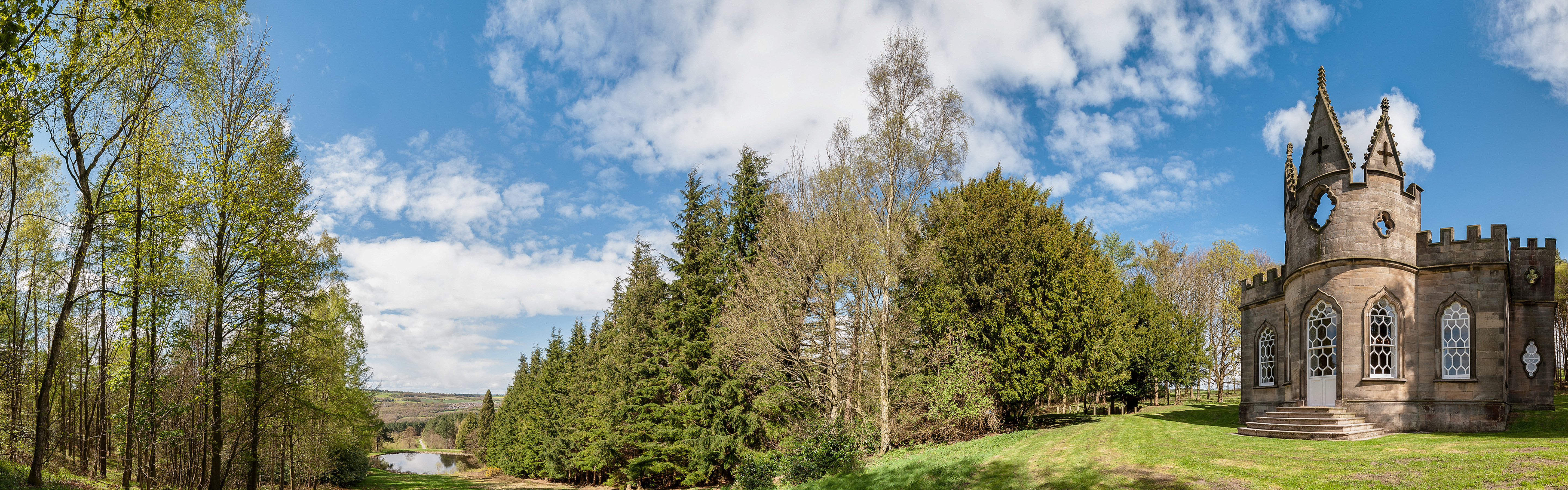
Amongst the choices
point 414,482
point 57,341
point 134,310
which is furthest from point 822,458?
point 414,482

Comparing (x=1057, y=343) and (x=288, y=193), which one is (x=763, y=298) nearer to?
(x=1057, y=343)

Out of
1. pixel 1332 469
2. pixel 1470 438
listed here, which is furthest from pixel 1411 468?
pixel 1470 438

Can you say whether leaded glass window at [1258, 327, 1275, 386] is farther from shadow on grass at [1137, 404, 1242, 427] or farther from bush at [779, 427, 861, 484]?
bush at [779, 427, 861, 484]

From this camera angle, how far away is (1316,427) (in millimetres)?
15484

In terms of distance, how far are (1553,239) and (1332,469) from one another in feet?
42.2

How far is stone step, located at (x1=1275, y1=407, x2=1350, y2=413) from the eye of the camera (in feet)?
53.2

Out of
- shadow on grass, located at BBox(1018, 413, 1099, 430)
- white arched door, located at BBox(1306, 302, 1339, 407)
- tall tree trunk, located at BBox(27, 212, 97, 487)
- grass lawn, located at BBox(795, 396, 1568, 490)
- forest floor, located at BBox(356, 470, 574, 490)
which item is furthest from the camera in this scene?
forest floor, located at BBox(356, 470, 574, 490)

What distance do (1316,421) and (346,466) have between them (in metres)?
43.6

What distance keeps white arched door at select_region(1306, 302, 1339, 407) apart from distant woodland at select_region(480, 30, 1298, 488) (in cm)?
542

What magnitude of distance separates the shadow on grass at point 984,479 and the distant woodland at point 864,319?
5.41ft

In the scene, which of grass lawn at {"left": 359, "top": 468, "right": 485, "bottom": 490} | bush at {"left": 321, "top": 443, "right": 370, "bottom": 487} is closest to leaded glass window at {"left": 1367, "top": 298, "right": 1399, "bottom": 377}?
bush at {"left": 321, "top": 443, "right": 370, "bottom": 487}

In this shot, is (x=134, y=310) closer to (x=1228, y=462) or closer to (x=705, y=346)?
(x=705, y=346)

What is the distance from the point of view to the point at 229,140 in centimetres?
1413

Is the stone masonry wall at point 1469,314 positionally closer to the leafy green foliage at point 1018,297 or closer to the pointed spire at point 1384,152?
the pointed spire at point 1384,152
